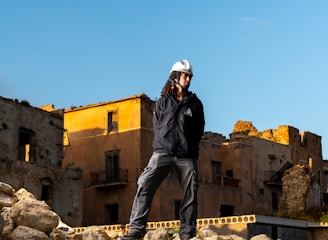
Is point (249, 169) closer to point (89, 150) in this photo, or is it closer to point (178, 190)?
point (178, 190)

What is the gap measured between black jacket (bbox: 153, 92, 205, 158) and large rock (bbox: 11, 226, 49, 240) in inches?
58.8

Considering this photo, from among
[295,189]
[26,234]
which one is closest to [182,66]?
[26,234]

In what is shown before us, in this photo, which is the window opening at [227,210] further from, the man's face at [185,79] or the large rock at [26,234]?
the large rock at [26,234]

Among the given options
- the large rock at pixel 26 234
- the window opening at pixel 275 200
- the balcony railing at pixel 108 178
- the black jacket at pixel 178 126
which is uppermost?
the balcony railing at pixel 108 178

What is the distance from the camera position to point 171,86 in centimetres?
748

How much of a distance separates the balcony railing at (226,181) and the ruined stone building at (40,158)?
9453mm

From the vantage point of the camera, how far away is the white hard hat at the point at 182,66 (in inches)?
292

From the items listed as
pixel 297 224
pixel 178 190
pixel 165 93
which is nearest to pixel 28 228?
pixel 165 93

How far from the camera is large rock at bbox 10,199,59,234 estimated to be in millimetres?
7059

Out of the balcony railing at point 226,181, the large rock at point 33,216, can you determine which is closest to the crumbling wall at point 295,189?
the balcony railing at point 226,181

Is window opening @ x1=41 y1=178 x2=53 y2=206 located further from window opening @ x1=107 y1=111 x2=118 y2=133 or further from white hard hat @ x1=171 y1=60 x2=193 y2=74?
white hard hat @ x1=171 y1=60 x2=193 y2=74

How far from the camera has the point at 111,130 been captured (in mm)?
35656

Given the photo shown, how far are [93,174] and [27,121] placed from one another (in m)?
5.68

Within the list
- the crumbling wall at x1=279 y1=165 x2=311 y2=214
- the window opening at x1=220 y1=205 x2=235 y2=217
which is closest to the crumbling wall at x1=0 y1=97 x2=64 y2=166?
the window opening at x1=220 y1=205 x2=235 y2=217
